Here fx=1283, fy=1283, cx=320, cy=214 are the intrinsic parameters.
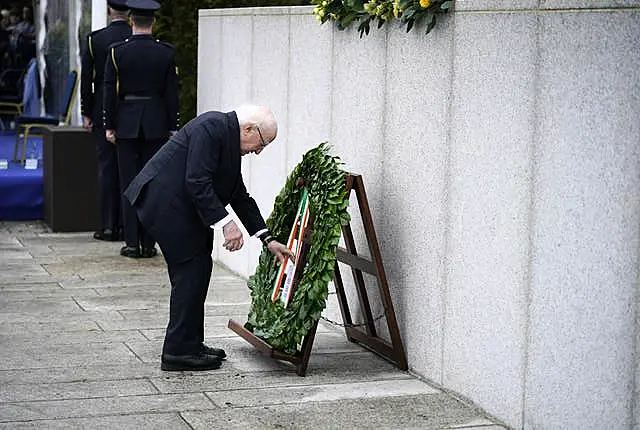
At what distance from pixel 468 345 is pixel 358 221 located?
4.86 feet

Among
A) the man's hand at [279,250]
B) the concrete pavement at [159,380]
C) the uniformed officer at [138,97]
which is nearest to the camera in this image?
the concrete pavement at [159,380]

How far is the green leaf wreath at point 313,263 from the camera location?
6.48m

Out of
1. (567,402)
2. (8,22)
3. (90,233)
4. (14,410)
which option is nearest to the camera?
(567,402)

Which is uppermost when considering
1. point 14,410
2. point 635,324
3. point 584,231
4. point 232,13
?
point 232,13

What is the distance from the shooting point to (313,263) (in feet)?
21.5

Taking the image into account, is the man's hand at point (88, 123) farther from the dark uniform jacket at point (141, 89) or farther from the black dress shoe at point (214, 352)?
the black dress shoe at point (214, 352)

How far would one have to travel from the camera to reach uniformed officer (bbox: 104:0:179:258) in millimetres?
10414

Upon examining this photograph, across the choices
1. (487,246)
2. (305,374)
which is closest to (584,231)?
(487,246)

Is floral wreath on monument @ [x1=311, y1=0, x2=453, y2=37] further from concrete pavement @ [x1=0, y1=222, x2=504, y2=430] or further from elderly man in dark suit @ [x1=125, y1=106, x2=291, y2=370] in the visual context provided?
concrete pavement @ [x1=0, y1=222, x2=504, y2=430]

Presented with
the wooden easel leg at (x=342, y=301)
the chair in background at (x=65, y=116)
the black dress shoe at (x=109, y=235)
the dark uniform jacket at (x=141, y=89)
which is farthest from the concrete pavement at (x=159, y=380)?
the chair in background at (x=65, y=116)

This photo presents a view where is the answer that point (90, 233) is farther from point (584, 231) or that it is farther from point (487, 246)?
point (584, 231)

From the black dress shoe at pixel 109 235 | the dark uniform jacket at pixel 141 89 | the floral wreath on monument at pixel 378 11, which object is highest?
the floral wreath on monument at pixel 378 11

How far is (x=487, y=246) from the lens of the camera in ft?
19.5

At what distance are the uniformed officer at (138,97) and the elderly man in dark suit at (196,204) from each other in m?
3.85
